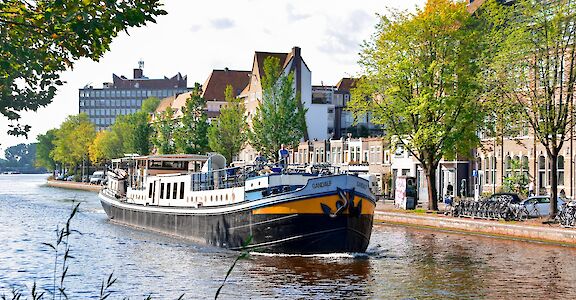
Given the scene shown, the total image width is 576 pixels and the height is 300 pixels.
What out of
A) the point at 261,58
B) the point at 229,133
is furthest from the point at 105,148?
the point at 229,133

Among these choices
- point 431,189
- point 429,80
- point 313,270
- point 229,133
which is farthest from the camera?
point 229,133

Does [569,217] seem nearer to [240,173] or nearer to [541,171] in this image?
[240,173]

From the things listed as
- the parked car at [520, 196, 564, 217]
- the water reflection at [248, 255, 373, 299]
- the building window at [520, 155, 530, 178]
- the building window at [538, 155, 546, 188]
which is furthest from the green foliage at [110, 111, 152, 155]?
the water reflection at [248, 255, 373, 299]

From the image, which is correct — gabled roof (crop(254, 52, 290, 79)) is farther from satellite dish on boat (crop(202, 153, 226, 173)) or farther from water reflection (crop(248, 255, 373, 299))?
water reflection (crop(248, 255, 373, 299))

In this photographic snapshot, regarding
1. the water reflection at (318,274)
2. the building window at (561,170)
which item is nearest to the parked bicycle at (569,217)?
the water reflection at (318,274)

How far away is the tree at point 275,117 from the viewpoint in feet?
301

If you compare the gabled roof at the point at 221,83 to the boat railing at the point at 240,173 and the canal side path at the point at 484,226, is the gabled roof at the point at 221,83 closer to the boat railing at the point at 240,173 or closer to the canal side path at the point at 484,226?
the canal side path at the point at 484,226

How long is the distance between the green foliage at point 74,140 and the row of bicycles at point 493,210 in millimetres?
130256

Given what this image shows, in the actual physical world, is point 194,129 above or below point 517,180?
above

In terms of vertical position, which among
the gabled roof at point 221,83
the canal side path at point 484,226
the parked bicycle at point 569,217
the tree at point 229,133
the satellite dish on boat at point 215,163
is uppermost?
the gabled roof at point 221,83

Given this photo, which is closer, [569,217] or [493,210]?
[569,217]

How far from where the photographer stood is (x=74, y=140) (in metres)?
182

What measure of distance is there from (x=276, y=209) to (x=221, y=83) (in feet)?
434

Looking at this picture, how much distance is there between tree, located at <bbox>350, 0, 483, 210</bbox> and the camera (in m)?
62.7
